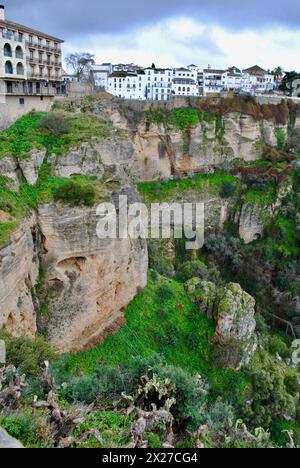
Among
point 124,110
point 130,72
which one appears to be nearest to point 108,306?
point 124,110

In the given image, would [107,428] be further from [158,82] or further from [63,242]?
[158,82]

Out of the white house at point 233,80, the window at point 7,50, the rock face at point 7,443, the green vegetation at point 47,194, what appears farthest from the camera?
the white house at point 233,80

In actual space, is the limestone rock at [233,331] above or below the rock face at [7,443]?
below

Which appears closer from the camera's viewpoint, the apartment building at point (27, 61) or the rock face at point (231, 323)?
the rock face at point (231, 323)

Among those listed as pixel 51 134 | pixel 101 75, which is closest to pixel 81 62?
pixel 101 75

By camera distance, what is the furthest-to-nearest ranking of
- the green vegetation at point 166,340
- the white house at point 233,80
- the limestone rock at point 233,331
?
the white house at point 233,80 → the limestone rock at point 233,331 → the green vegetation at point 166,340

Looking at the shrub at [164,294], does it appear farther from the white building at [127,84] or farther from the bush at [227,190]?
the white building at [127,84]

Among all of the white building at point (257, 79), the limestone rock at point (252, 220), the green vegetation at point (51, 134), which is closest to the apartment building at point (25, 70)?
the green vegetation at point (51, 134)
